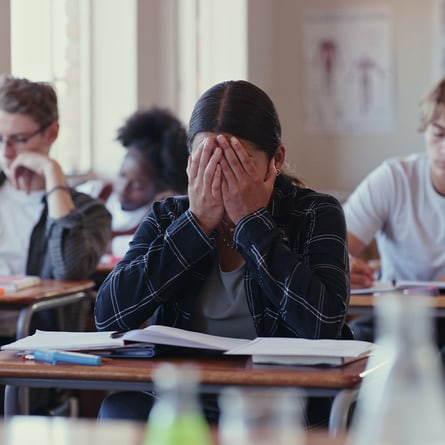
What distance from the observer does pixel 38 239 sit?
338 centimetres

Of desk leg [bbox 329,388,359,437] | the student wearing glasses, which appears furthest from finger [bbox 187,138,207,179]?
the student wearing glasses

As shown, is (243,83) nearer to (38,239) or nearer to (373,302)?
(373,302)

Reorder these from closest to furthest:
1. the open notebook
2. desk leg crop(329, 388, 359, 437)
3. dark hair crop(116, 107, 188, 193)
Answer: desk leg crop(329, 388, 359, 437)
the open notebook
dark hair crop(116, 107, 188, 193)

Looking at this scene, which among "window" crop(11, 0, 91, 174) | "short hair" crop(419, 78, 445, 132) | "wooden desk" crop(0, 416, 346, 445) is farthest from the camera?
"window" crop(11, 0, 91, 174)

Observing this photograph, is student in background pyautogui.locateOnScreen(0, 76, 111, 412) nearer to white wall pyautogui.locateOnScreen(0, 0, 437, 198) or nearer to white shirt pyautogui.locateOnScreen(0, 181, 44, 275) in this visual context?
white shirt pyautogui.locateOnScreen(0, 181, 44, 275)

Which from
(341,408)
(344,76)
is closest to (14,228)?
(341,408)

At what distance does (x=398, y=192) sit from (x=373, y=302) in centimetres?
72

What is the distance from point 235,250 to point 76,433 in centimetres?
107

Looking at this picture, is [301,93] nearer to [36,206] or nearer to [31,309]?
[36,206]

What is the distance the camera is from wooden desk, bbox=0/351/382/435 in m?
1.69

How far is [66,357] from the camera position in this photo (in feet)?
6.09

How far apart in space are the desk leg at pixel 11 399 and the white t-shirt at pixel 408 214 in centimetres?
171

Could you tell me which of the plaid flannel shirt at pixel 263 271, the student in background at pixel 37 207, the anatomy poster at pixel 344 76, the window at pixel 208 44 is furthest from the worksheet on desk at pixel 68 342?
the anatomy poster at pixel 344 76

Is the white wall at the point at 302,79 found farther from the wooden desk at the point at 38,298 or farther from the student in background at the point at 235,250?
the student in background at the point at 235,250
